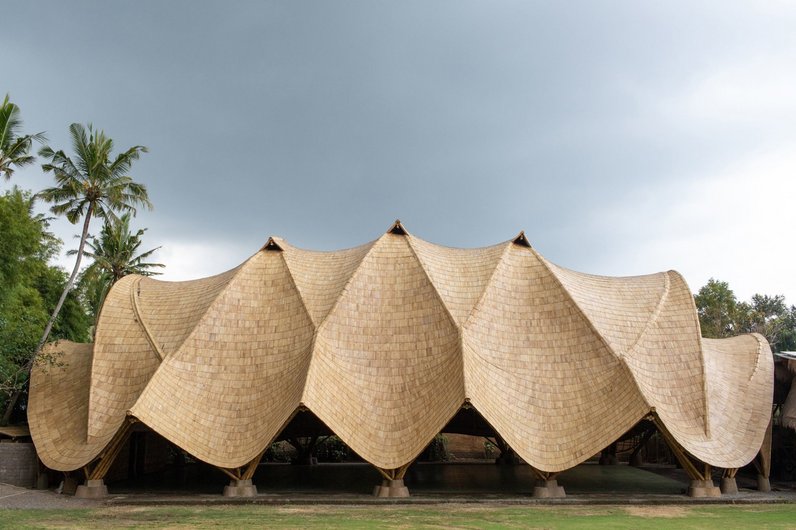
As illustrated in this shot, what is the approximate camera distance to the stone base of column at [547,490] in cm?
2334

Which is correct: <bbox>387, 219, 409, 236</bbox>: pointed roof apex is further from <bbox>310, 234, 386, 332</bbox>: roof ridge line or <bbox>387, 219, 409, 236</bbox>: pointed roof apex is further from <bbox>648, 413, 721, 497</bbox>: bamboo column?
<bbox>648, 413, 721, 497</bbox>: bamboo column

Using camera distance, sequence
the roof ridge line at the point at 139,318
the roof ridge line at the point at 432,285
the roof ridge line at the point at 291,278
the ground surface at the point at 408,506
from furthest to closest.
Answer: the roof ridge line at the point at 291,278 < the roof ridge line at the point at 139,318 < the roof ridge line at the point at 432,285 < the ground surface at the point at 408,506

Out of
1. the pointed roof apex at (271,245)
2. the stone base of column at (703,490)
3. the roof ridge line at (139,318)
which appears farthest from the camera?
the pointed roof apex at (271,245)

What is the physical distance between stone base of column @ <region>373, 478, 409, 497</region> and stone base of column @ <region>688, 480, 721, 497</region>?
10.9 metres

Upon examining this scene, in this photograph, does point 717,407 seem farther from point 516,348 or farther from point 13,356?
point 13,356

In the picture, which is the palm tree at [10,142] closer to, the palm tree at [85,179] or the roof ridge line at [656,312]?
the palm tree at [85,179]

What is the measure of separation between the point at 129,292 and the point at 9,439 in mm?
8147

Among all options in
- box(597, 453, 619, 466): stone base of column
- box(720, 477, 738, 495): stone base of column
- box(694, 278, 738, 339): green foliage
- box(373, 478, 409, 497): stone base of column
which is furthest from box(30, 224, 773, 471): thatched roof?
box(694, 278, 738, 339): green foliage

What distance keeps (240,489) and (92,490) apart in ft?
18.9

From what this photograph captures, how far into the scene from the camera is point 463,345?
25656mm

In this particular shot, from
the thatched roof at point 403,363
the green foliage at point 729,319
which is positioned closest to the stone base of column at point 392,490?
the thatched roof at point 403,363

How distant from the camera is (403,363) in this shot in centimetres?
2650

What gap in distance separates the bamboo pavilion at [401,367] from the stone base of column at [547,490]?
75mm

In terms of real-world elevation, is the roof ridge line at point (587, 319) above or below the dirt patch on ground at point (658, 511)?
above
